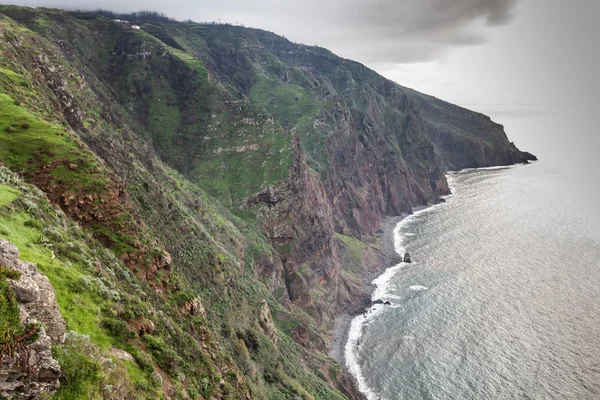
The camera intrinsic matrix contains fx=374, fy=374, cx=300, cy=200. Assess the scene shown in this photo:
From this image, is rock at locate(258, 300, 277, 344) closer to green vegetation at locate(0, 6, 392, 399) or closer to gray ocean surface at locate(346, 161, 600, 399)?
green vegetation at locate(0, 6, 392, 399)

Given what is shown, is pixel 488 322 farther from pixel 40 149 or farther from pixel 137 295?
pixel 40 149

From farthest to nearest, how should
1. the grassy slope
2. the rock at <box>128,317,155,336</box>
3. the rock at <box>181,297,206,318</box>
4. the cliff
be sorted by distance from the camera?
the rock at <box>181,297,206,318</box>, the rock at <box>128,317,155,336</box>, the cliff, the grassy slope

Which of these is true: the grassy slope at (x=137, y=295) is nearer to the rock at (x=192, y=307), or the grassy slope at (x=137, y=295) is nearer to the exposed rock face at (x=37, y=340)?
the rock at (x=192, y=307)

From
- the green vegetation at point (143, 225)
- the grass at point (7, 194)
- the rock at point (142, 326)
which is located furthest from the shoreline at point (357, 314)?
the grass at point (7, 194)

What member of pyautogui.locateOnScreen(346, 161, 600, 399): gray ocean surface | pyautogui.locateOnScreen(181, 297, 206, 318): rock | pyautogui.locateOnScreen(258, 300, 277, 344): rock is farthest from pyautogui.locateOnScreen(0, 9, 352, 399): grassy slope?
pyautogui.locateOnScreen(346, 161, 600, 399): gray ocean surface

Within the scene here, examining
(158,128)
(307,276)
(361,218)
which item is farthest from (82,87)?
(361,218)

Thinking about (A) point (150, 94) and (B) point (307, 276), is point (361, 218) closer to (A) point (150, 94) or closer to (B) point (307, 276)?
(B) point (307, 276)
